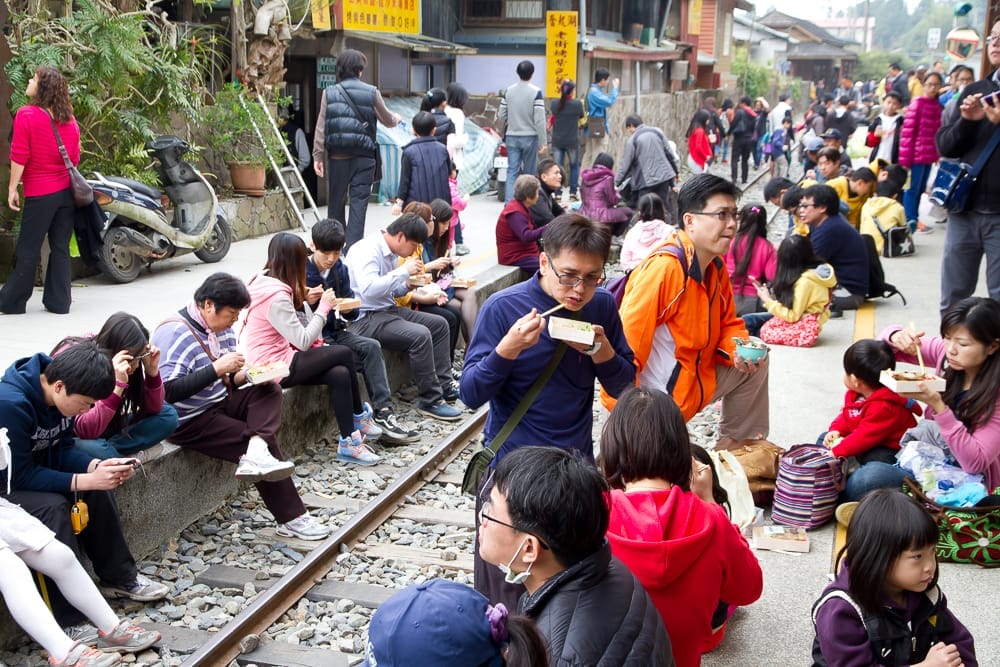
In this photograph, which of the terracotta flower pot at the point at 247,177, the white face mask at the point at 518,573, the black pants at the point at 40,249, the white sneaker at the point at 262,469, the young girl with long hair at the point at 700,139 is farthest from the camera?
the young girl with long hair at the point at 700,139

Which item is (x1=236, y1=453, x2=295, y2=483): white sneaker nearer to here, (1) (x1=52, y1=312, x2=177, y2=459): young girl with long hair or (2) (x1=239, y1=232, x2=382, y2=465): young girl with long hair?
(1) (x1=52, y1=312, x2=177, y2=459): young girl with long hair

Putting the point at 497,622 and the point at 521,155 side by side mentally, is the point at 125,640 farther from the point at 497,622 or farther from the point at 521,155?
the point at 521,155

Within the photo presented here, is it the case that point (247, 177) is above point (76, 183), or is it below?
below

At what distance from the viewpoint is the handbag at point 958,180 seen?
6664mm

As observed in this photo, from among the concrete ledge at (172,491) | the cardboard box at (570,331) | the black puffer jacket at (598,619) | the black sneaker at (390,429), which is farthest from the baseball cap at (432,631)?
the black sneaker at (390,429)

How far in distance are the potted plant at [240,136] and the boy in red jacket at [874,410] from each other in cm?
852

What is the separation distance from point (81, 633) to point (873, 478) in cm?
381

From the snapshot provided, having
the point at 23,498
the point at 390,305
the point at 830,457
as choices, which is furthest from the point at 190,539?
the point at 830,457

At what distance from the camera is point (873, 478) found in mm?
5219

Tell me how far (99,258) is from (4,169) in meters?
1.14

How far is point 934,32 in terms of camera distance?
45.8 metres

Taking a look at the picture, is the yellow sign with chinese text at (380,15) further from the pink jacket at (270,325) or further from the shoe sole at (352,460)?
the shoe sole at (352,460)

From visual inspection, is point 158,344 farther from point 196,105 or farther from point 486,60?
point 486,60

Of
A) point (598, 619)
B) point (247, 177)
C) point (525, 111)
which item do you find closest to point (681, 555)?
point (598, 619)
